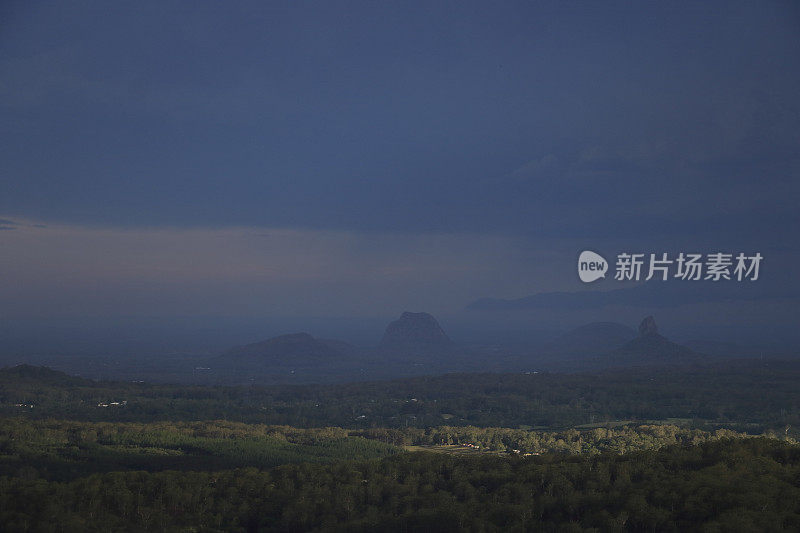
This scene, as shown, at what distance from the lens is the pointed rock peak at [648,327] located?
19288 centimetres

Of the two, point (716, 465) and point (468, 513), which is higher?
point (716, 465)

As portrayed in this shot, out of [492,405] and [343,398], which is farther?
[343,398]

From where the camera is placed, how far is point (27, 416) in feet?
258

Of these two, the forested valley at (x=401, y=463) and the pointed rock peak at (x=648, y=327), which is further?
the pointed rock peak at (x=648, y=327)

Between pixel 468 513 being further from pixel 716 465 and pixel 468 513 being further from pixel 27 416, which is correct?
pixel 27 416

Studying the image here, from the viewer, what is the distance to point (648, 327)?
19425 cm

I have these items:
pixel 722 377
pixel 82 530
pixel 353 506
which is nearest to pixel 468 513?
→ pixel 353 506

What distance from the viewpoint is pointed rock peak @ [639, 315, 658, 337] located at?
7594 inches

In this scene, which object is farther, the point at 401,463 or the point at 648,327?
the point at 648,327

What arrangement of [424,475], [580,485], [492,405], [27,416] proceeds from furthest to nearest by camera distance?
[492,405]
[27,416]
[424,475]
[580,485]

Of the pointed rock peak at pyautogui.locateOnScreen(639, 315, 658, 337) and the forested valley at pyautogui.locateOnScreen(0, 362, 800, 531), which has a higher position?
the pointed rock peak at pyautogui.locateOnScreen(639, 315, 658, 337)

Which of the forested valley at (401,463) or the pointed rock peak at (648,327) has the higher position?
the pointed rock peak at (648,327)

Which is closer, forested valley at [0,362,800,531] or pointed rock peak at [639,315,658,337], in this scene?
forested valley at [0,362,800,531]

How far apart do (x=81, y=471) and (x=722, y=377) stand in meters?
94.5
